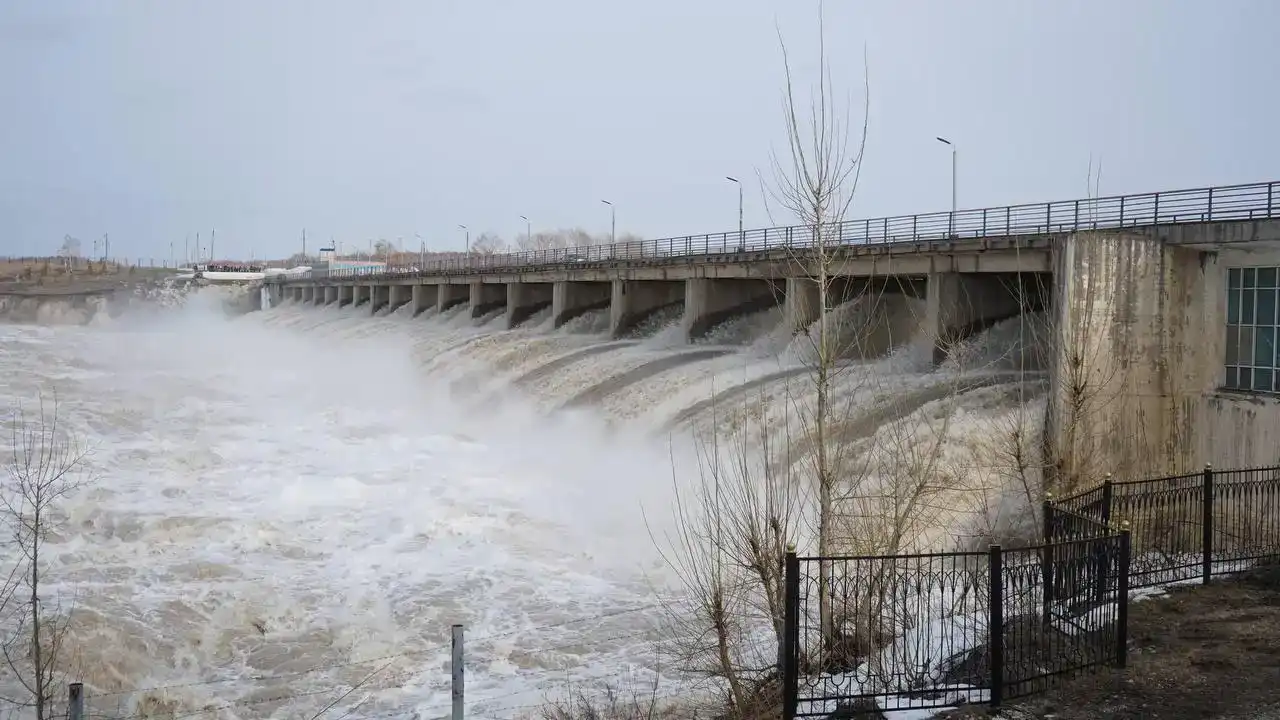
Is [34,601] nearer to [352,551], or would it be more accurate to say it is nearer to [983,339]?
[352,551]

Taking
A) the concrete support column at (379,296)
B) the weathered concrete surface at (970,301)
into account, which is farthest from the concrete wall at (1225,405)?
the concrete support column at (379,296)

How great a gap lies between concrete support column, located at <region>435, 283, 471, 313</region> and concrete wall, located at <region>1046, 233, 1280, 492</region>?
51728mm

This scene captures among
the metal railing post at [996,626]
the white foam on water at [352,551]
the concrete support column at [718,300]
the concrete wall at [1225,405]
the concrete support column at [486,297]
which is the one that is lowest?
the white foam on water at [352,551]

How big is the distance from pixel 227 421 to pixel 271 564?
660 inches

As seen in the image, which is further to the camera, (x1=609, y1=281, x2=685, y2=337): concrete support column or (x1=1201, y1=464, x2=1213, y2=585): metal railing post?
(x1=609, y1=281, x2=685, y2=337): concrete support column

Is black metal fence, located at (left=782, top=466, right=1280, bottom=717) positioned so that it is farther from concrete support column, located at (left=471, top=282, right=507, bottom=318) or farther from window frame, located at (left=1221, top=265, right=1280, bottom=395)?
concrete support column, located at (left=471, top=282, right=507, bottom=318)

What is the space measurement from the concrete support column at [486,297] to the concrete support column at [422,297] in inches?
377

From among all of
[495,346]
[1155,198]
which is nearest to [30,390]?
[495,346]

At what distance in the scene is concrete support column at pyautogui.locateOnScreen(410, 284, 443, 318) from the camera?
7130 centimetres

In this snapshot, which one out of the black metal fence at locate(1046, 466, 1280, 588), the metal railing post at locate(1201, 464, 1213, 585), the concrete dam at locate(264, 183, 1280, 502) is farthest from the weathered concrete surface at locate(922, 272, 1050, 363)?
the metal railing post at locate(1201, 464, 1213, 585)

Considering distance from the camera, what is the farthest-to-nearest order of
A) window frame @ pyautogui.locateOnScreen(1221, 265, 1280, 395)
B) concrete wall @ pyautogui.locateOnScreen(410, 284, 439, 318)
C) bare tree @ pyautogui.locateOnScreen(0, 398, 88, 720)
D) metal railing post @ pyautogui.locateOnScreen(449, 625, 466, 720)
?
concrete wall @ pyautogui.locateOnScreen(410, 284, 439, 318) < window frame @ pyautogui.locateOnScreen(1221, 265, 1280, 395) < bare tree @ pyautogui.locateOnScreen(0, 398, 88, 720) < metal railing post @ pyautogui.locateOnScreen(449, 625, 466, 720)

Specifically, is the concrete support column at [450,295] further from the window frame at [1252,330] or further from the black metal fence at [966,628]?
the black metal fence at [966,628]

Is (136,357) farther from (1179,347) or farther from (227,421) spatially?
(1179,347)

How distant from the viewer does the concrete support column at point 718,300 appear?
37.0m
